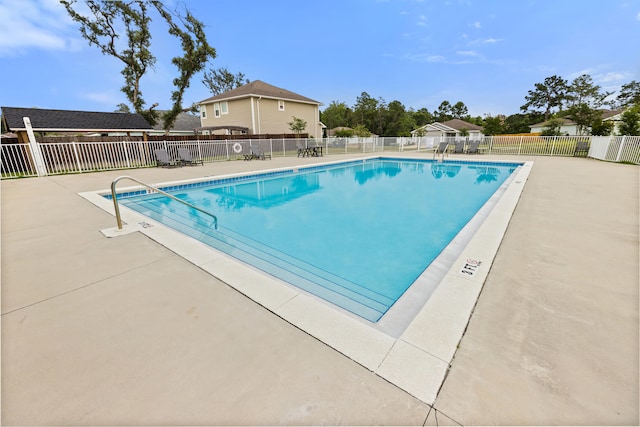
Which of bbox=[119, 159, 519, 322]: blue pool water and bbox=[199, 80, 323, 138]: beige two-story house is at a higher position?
bbox=[199, 80, 323, 138]: beige two-story house

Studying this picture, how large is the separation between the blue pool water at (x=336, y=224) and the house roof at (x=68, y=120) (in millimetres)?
10254

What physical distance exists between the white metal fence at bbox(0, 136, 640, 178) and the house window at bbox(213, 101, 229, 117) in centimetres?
771

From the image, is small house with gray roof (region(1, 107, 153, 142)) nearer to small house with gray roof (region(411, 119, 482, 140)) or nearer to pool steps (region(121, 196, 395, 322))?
pool steps (region(121, 196, 395, 322))

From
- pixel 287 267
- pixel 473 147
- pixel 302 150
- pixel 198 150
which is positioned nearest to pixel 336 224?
pixel 287 267

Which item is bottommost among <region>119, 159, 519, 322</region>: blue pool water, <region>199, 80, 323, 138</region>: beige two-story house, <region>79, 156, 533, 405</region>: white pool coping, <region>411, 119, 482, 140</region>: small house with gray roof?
<region>119, 159, 519, 322</region>: blue pool water

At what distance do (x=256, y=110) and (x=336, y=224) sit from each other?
18366 millimetres

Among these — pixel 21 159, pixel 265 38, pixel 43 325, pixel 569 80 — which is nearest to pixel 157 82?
pixel 265 38

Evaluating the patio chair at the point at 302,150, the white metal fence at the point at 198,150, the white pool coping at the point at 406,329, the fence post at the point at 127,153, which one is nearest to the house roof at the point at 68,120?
the white metal fence at the point at 198,150

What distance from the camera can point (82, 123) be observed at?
13961 millimetres

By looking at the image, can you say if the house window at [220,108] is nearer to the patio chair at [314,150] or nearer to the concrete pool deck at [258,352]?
the patio chair at [314,150]

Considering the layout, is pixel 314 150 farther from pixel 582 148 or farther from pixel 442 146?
pixel 582 148

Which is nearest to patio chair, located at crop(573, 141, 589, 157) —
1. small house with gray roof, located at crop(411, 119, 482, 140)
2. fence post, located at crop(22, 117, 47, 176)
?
small house with gray roof, located at crop(411, 119, 482, 140)

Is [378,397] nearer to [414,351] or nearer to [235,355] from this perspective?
[414,351]

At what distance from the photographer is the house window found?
2283 cm
